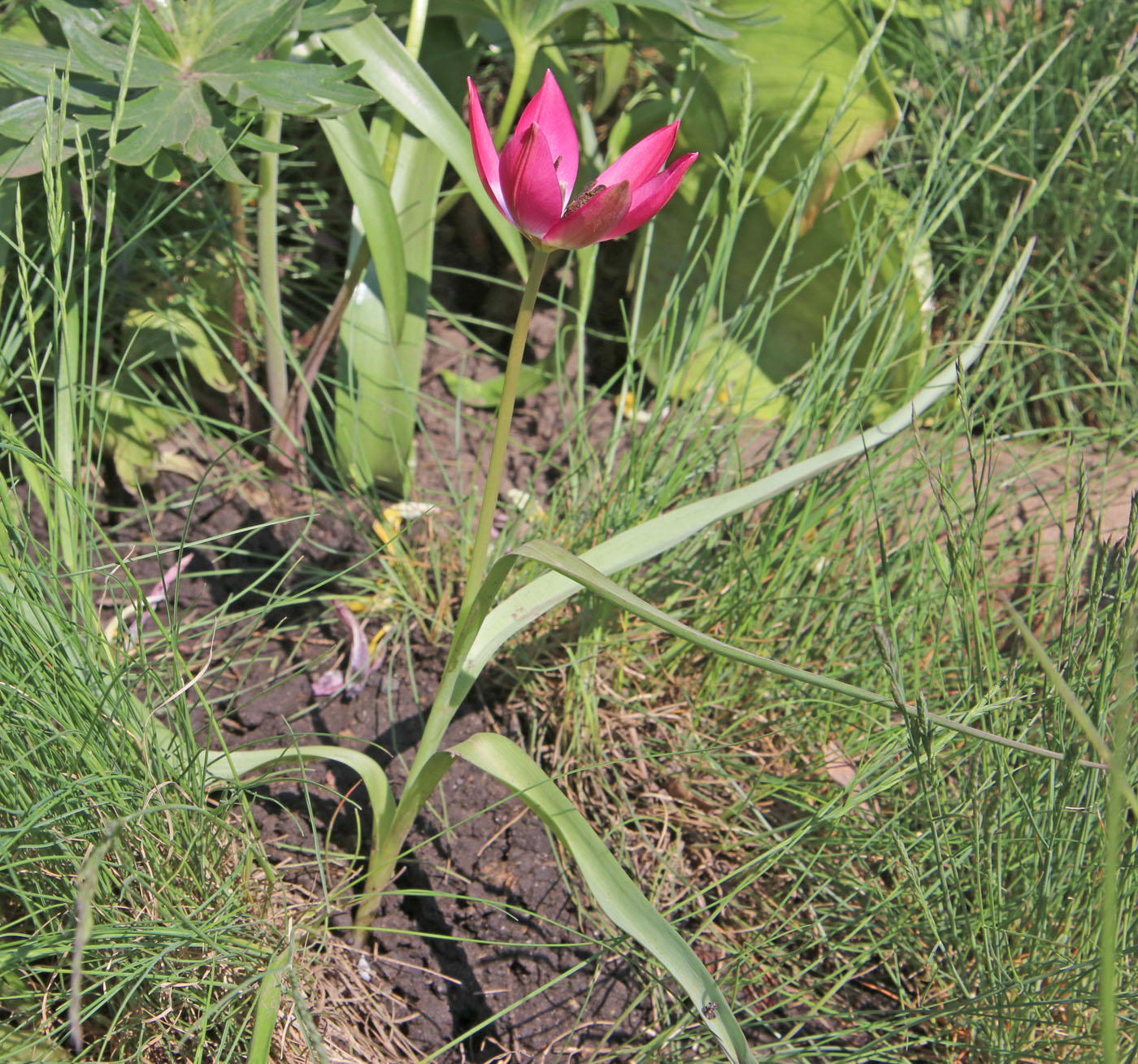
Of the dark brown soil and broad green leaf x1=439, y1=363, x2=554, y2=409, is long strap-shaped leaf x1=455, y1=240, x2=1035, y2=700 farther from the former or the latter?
broad green leaf x1=439, y1=363, x2=554, y2=409

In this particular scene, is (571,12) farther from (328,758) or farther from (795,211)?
(328,758)

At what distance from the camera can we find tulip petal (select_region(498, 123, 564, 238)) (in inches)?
23.7

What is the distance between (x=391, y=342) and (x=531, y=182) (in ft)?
2.15

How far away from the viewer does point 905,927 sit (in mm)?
861

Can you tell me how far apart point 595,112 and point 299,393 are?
650 mm

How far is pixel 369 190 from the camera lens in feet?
3.63

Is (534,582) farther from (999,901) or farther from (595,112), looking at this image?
(595,112)

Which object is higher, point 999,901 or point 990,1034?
point 999,901

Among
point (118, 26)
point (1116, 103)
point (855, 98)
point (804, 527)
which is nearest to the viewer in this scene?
point (118, 26)

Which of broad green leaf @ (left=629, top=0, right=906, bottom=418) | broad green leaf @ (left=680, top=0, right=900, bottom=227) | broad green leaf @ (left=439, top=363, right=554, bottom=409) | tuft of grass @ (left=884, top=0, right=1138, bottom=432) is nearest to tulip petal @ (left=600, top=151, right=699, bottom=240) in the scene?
broad green leaf @ (left=629, top=0, right=906, bottom=418)

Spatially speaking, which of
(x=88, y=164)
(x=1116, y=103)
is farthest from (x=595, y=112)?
(x=1116, y=103)

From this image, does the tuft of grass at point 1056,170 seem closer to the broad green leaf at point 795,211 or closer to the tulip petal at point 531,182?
the broad green leaf at point 795,211

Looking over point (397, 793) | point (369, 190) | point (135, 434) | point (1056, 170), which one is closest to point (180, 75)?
point (369, 190)

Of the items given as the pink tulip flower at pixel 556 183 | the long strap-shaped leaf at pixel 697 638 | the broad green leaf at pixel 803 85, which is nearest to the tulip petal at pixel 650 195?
the pink tulip flower at pixel 556 183
